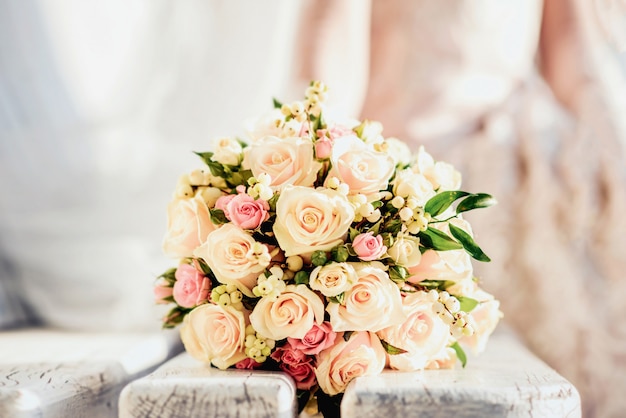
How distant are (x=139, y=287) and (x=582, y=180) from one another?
0.85 metres

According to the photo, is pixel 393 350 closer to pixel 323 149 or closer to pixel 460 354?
pixel 460 354

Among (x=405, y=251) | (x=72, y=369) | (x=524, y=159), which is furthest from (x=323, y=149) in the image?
(x=524, y=159)

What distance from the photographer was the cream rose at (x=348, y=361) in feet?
2.33

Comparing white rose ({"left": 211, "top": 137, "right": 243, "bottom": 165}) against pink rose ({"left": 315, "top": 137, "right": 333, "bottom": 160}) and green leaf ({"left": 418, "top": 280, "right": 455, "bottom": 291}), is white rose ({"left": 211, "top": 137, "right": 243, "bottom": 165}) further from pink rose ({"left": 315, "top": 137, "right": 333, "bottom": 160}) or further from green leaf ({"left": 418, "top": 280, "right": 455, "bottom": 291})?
green leaf ({"left": 418, "top": 280, "right": 455, "bottom": 291})

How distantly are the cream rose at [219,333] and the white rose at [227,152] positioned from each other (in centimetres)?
17

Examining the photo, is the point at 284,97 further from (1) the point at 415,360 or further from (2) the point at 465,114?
(1) the point at 415,360

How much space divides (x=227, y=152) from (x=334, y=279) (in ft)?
0.71

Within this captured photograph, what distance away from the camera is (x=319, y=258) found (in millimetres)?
709

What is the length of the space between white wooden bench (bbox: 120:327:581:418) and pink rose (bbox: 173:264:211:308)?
11cm

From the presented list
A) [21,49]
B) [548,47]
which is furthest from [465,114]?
[21,49]

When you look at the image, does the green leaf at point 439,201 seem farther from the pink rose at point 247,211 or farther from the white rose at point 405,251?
the pink rose at point 247,211

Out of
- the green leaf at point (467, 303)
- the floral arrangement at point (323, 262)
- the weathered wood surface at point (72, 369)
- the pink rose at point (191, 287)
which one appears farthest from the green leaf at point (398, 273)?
the weathered wood surface at point (72, 369)

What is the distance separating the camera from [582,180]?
1110 mm

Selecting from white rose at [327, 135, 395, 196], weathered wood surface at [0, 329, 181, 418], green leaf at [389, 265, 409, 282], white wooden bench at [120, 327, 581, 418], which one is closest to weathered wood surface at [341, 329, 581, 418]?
white wooden bench at [120, 327, 581, 418]
